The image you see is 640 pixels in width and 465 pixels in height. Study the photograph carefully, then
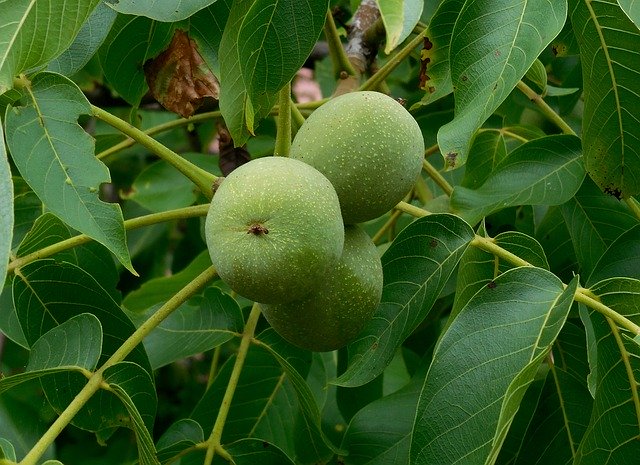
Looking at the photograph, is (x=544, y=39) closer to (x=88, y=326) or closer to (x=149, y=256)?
(x=88, y=326)

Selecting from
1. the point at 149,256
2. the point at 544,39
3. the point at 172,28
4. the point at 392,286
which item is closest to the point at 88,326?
the point at 392,286

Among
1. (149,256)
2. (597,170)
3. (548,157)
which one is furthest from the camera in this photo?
(149,256)

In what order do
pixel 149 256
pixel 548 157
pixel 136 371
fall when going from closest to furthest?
pixel 136 371
pixel 548 157
pixel 149 256

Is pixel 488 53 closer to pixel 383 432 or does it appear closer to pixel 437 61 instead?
pixel 437 61

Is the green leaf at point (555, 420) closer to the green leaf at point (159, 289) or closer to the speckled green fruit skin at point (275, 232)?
the speckled green fruit skin at point (275, 232)

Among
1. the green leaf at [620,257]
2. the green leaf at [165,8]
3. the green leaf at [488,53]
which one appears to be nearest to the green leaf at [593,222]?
the green leaf at [620,257]

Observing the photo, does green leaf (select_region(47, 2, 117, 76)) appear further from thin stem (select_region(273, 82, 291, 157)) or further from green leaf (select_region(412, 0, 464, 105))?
green leaf (select_region(412, 0, 464, 105))
